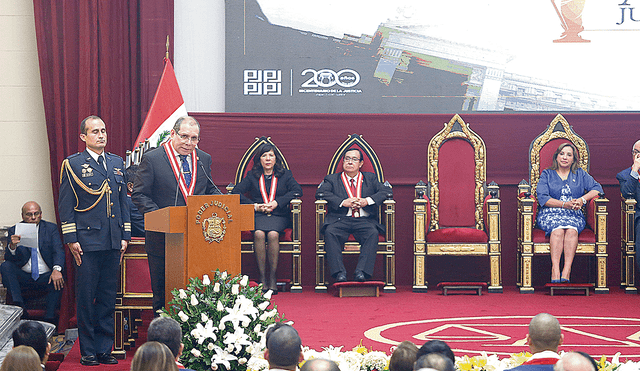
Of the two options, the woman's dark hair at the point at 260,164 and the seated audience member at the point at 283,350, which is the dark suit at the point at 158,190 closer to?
the seated audience member at the point at 283,350

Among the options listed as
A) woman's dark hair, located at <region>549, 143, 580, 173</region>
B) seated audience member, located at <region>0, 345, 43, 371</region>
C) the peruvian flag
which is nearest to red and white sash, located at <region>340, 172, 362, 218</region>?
the peruvian flag

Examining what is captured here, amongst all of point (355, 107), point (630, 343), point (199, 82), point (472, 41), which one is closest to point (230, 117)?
point (199, 82)

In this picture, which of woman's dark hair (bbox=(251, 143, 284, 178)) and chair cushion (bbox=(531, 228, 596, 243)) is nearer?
chair cushion (bbox=(531, 228, 596, 243))

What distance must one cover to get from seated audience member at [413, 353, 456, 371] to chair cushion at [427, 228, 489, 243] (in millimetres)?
4732

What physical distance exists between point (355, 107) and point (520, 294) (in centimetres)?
272

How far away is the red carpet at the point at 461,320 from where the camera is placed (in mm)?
4668

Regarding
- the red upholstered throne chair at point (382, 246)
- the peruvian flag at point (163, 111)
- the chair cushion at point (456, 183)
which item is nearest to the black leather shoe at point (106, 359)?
the peruvian flag at point (163, 111)

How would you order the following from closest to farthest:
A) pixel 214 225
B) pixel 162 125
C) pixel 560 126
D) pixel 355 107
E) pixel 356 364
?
pixel 356 364 → pixel 214 225 → pixel 162 125 → pixel 560 126 → pixel 355 107

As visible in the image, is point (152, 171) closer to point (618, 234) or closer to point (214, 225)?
point (214, 225)

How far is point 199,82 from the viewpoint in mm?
8406

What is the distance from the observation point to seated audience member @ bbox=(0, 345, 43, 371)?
267 cm

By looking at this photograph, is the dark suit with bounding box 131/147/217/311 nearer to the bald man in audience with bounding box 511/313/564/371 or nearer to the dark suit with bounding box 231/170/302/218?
the bald man in audience with bounding box 511/313/564/371

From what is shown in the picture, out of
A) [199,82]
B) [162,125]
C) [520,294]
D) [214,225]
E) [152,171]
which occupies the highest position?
[199,82]

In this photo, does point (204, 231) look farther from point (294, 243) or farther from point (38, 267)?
point (294, 243)
